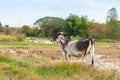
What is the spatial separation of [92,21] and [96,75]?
2452 inches

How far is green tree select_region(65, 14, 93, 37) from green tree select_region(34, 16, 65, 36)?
2.42 m

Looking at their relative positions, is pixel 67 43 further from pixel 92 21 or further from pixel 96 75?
pixel 92 21

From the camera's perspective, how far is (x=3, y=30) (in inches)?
2913

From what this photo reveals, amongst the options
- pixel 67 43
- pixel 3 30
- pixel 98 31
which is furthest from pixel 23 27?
pixel 67 43

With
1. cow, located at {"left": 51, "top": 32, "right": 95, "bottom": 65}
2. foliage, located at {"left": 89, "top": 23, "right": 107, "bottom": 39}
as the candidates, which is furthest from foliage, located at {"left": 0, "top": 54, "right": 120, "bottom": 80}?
foliage, located at {"left": 89, "top": 23, "right": 107, "bottom": 39}

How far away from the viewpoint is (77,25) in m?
65.3

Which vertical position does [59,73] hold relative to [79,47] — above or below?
below

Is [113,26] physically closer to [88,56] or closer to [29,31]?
[29,31]

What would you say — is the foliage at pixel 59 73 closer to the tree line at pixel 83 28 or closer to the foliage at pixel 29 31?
the tree line at pixel 83 28

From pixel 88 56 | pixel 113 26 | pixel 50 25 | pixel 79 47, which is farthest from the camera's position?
pixel 50 25

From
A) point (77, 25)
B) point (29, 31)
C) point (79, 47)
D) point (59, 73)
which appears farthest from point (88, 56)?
point (29, 31)

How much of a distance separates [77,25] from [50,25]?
43.8ft

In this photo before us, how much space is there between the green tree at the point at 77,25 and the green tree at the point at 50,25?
95.2 inches

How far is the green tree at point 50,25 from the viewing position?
68.9 meters
